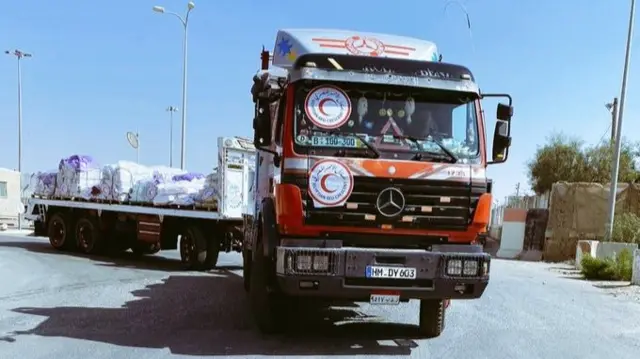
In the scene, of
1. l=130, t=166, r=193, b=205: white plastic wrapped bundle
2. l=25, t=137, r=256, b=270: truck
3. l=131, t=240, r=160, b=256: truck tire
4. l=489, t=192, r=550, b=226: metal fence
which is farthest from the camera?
l=489, t=192, r=550, b=226: metal fence

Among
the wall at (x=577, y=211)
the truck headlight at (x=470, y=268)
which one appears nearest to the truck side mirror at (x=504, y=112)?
the truck headlight at (x=470, y=268)

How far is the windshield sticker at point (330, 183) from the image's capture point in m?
5.98

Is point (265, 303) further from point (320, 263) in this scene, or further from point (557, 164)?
point (557, 164)

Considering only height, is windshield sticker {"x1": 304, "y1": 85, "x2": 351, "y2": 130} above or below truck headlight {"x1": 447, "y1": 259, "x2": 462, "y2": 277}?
above

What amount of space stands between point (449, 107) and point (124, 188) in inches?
427

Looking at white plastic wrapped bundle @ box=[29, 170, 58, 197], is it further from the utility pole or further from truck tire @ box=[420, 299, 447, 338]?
the utility pole

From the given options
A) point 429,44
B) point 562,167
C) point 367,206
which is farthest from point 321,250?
point 562,167

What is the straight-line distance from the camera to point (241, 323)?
7559 millimetres

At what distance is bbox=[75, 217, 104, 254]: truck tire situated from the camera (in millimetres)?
16031

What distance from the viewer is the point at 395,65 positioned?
6.30m

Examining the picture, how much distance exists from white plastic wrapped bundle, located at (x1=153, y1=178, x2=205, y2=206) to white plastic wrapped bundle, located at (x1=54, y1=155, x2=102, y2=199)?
281 centimetres

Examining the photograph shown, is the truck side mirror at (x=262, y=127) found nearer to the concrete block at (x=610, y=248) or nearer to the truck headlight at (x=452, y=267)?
the truck headlight at (x=452, y=267)

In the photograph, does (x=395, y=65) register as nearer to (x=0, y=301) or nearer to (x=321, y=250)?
(x=321, y=250)

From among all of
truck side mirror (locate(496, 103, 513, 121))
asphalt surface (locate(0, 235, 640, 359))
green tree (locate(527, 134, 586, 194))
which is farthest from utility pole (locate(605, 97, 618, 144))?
truck side mirror (locate(496, 103, 513, 121))
